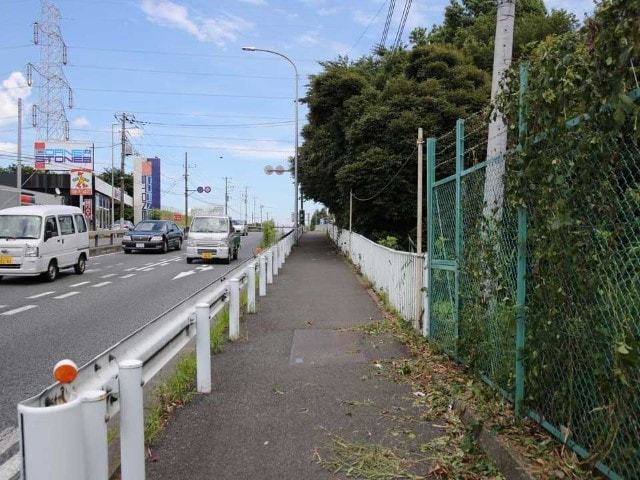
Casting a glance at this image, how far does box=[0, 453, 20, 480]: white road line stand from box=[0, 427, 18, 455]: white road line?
0.19 m

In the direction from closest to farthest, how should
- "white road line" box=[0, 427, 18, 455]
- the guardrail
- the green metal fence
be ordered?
the guardrail < the green metal fence < "white road line" box=[0, 427, 18, 455]

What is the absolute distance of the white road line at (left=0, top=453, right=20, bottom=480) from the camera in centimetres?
368

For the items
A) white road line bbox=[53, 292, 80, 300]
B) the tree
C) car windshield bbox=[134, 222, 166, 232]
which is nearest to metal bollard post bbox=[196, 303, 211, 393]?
white road line bbox=[53, 292, 80, 300]

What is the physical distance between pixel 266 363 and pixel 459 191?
2976mm

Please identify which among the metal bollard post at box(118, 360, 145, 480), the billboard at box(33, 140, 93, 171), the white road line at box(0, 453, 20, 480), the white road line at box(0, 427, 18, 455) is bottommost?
the white road line at box(0, 427, 18, 455)

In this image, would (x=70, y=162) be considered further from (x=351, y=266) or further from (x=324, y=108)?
(x=351, y=266)

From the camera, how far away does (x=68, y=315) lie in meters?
10.0

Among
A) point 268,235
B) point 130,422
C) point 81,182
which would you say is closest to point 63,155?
point 81,182

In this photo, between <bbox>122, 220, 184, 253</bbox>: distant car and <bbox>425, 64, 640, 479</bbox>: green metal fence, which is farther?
<bbox>122, 220, 184, 253</bbox>: distant car

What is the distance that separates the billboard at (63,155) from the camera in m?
50.2

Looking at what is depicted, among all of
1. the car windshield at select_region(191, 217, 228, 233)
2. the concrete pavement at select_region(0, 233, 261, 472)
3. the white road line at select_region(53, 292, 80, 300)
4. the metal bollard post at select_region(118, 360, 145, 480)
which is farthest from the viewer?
the car windshield at select_region(191, 217, 228, 233)

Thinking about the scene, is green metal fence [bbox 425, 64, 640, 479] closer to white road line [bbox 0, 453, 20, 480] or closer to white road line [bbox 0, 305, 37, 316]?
white road line [bbox 0, 453, 20, 480]

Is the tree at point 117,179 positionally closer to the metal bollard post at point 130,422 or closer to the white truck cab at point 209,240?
the white truck cab at point 209,240

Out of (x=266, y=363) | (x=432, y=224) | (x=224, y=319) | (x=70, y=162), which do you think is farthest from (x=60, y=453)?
(x=70, y=162)
